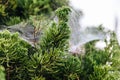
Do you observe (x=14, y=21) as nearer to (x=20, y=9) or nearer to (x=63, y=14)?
(x=20, y=9)

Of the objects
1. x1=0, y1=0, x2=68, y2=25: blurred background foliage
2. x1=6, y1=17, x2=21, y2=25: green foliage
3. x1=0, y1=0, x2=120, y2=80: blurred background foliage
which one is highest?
x1=0, y1=0, x2=68, y2=25: blurred background foliage

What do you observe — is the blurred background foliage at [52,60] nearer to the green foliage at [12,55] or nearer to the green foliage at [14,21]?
the green foliage at [12,55]

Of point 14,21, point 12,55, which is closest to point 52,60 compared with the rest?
point 12,55

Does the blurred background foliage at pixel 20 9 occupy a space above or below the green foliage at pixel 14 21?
above

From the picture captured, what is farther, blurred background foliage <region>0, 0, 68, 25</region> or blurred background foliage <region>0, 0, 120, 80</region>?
blurred background foliage <region>0, 0, 68, 25</region>

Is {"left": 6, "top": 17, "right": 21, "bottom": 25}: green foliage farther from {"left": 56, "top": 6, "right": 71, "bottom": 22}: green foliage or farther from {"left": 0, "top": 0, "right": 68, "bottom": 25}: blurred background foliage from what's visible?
{"left": 56, "top": 6, "right": 71, "bottom": 22}: green foliage

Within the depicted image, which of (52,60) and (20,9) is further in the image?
(20,9)

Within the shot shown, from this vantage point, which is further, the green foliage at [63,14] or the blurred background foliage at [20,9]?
the blurred background foliage at [20,9]

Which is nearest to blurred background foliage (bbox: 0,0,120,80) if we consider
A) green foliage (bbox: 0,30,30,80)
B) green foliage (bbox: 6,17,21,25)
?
green foliage (bbox: 0,30,30,80)

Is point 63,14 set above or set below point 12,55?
above

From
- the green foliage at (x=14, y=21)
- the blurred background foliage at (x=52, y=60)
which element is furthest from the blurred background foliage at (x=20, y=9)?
the blurred background foliage at (x=52, y=60)

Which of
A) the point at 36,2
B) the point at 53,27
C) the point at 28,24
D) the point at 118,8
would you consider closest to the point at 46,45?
the point at 53,27

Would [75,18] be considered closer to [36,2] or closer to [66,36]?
[36,2]
